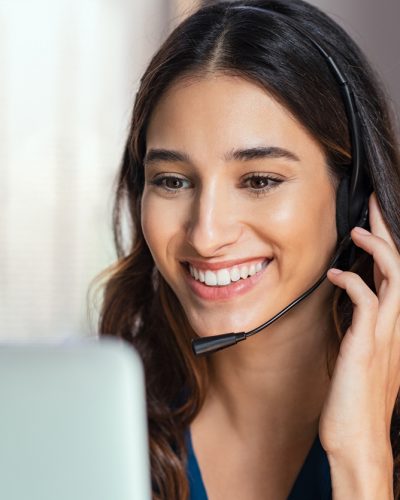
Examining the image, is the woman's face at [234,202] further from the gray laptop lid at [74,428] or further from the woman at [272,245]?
the gray laptop lid at [74,428]

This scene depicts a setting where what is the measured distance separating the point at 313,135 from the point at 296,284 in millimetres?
228

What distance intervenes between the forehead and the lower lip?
0.19 metres

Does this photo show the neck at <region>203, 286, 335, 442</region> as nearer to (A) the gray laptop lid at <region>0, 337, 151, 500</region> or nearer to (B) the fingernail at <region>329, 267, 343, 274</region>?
(B) the fingernail at <region>329, 267, 343, 274</region>

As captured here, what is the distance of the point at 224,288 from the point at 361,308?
0.21 meters

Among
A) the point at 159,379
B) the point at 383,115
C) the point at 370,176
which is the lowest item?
the point at 159,379

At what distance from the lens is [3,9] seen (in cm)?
230

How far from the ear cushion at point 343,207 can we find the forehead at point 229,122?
6 cm

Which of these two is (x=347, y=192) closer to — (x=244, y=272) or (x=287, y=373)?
(x=244, y=272)

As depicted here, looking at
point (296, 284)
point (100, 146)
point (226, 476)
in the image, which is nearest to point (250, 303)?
point (296, 284)

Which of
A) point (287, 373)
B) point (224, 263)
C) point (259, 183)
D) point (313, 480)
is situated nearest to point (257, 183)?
point (259, 183)

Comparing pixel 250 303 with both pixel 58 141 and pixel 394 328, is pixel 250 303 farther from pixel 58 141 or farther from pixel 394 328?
pixel 58 141

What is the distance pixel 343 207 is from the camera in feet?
4.31

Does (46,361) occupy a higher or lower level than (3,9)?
lower

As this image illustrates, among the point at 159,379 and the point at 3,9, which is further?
the point at 3,9
